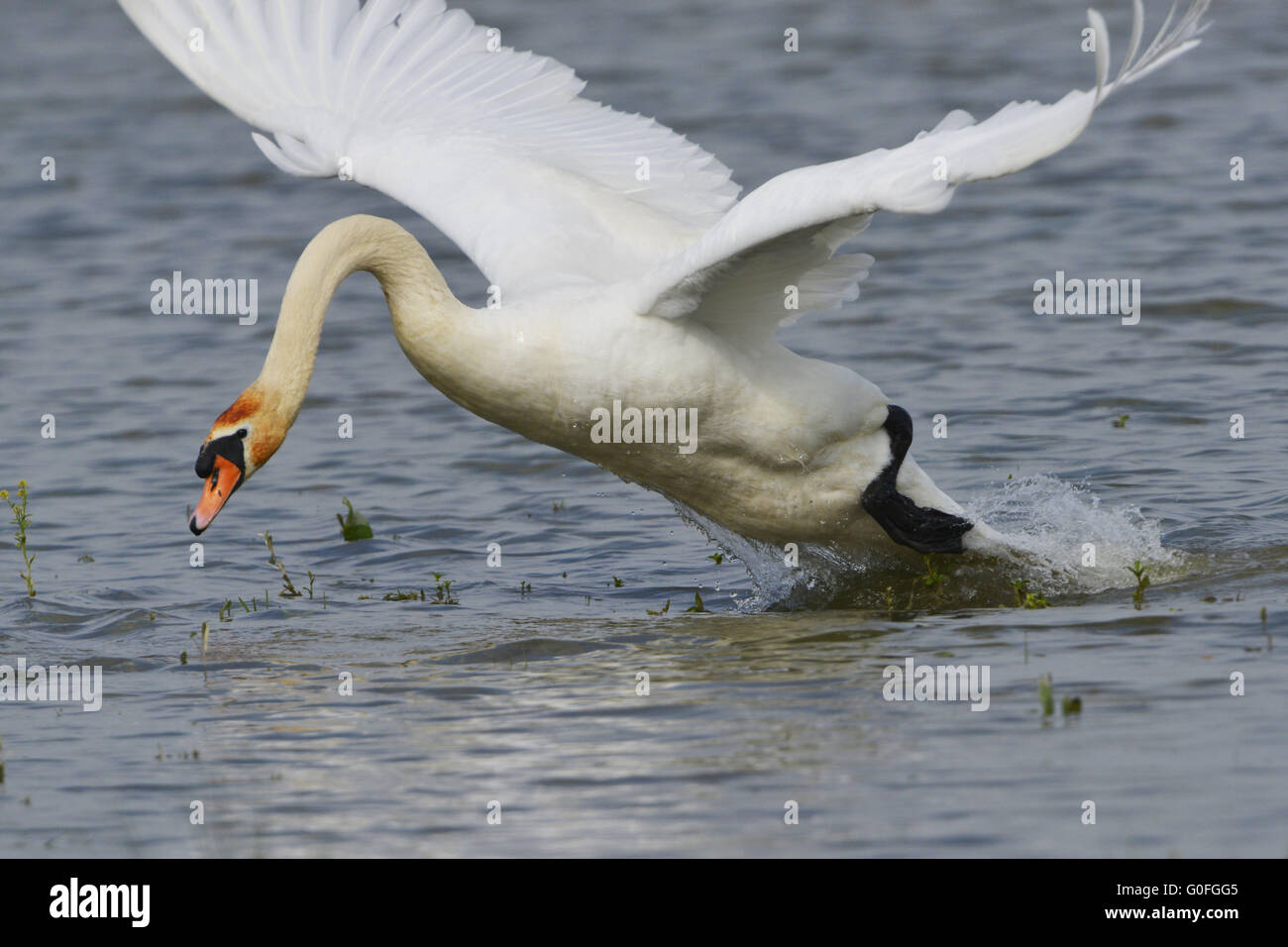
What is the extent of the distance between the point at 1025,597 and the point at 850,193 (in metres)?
2.30

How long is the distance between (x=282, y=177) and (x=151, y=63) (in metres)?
6.58

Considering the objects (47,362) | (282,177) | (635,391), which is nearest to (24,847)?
(635,391)

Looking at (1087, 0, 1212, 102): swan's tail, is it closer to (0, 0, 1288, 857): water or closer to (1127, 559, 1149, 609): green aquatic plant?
(0, 0, 1288, 857): water

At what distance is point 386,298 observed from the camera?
7754 millimetres

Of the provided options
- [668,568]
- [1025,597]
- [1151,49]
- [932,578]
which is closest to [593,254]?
[668,568]

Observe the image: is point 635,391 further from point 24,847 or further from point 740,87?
point 740,87

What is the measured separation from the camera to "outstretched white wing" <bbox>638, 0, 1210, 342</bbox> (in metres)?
6.46

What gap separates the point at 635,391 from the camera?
7668 millimetres

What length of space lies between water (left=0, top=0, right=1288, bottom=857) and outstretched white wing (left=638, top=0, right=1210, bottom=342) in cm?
135

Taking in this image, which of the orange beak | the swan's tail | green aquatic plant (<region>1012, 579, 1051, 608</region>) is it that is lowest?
green aquatic plant (<region>1012, 579, 1051, 608</region>)

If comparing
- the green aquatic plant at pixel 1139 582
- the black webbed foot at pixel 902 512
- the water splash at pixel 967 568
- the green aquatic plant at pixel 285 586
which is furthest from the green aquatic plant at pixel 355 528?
the green aquatic plant at pixel 1139 582

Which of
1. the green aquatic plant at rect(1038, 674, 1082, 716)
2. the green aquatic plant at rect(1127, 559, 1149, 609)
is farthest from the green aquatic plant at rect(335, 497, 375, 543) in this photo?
the green aquatic plant at rect(1038, 674, 1082, 716)
